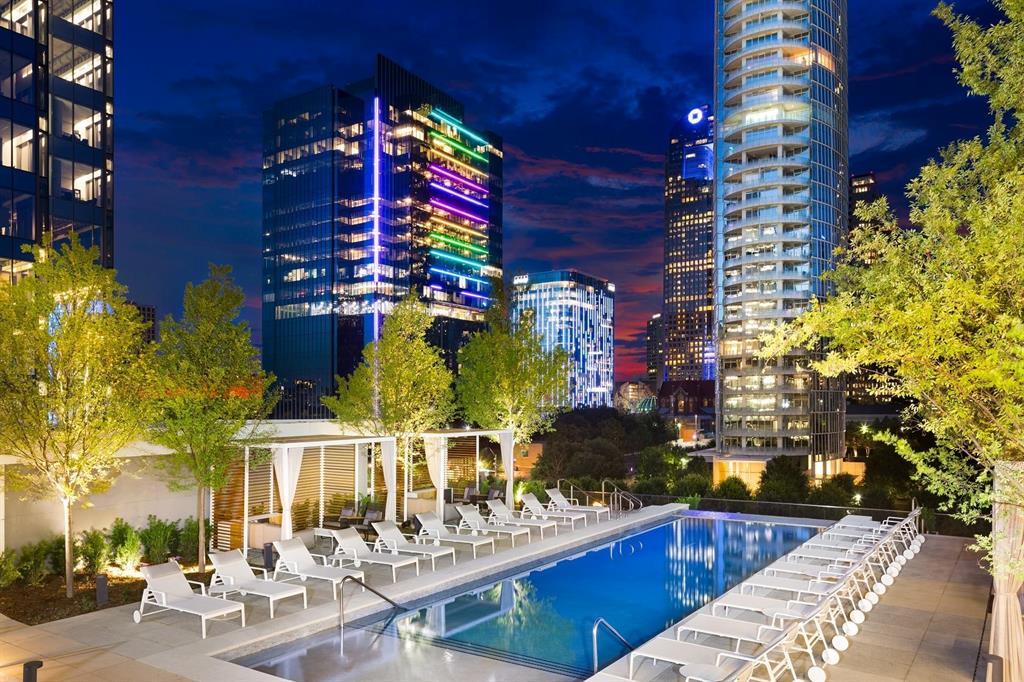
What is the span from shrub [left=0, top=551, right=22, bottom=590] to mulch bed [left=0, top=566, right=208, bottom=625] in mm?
163

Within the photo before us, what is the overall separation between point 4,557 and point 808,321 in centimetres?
1268

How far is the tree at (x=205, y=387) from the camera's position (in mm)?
12875

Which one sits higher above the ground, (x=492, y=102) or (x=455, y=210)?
(x=492, y=102)

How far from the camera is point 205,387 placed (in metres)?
13.5

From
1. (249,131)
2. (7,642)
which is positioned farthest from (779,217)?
(249,131)

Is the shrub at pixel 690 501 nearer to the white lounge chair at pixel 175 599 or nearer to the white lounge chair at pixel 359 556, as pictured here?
the white lounge chair at pixel 359 556

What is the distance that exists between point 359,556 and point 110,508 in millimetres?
4887

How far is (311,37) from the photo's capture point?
10219 cm

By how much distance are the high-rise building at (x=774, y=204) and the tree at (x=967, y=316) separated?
188 feet

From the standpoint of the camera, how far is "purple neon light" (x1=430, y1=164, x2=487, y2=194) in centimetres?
10540

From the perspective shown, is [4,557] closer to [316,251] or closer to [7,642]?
[7,642]

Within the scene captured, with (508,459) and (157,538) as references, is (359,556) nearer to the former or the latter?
(157,538)

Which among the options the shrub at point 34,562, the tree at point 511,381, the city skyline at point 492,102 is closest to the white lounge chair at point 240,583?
the shrub at point 34,562

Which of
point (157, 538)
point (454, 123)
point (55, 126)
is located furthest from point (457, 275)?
point (157, 538)
